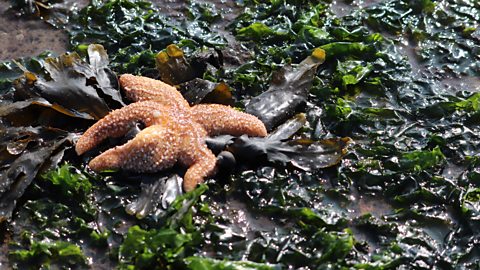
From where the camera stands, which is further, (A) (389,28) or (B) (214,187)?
(A) (389,28)

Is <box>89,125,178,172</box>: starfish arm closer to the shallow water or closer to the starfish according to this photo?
the starfish

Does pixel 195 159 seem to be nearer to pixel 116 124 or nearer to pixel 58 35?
pixel 116 124

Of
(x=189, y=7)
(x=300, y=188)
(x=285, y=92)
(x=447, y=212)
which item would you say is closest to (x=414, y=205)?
(x=447, y=212)

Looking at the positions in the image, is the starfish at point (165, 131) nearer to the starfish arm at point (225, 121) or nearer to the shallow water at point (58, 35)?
the starfish arm at point (225, 121)

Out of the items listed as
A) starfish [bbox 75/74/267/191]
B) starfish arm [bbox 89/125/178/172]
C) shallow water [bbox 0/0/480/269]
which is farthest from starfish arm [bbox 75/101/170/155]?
shallow water [bbox 0/0/480/269]

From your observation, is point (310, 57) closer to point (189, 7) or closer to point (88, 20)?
point (189, 7)

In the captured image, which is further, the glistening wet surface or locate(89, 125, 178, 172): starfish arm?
the glistening wet surface
